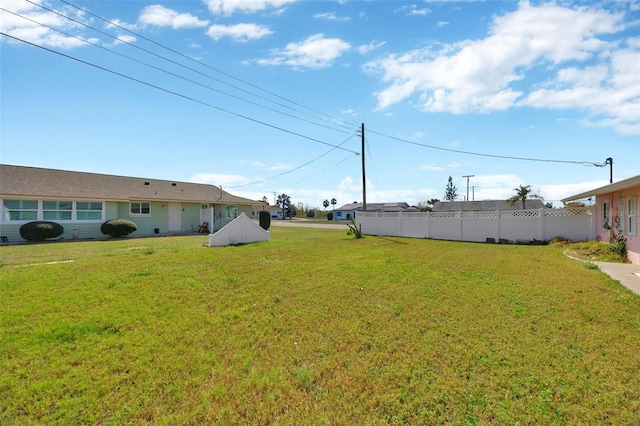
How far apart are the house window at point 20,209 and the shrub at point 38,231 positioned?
940 mm

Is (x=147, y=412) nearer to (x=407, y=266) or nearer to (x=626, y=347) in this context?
(x=626, y=347)

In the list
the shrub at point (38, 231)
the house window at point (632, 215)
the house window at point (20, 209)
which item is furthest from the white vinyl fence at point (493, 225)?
the house window at point (20, 209)

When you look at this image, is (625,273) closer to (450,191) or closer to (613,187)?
(613,187)

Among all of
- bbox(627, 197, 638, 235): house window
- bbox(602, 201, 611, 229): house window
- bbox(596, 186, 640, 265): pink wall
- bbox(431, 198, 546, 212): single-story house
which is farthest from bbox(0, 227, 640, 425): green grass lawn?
bbox(431, 198, 546, 212): single-story house

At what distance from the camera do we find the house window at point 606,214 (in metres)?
12.3

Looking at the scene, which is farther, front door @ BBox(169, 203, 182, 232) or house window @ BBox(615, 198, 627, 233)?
front door @ BBox(169, 203, 182, 232)

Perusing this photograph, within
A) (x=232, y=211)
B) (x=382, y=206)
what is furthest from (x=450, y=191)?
(x=232, y=211)

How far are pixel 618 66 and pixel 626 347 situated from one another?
14.8 metres

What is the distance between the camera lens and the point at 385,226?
819 inches

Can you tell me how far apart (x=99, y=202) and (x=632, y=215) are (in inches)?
1003

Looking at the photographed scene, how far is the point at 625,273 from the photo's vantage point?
25.8 ft

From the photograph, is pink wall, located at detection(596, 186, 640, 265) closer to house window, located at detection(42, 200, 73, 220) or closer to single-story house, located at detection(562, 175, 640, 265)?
single-story house, located at detection(562, 175, 640, 265)

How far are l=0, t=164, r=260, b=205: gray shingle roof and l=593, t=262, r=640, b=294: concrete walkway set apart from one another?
22.8 m

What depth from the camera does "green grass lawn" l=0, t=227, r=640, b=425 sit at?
2598 mm
